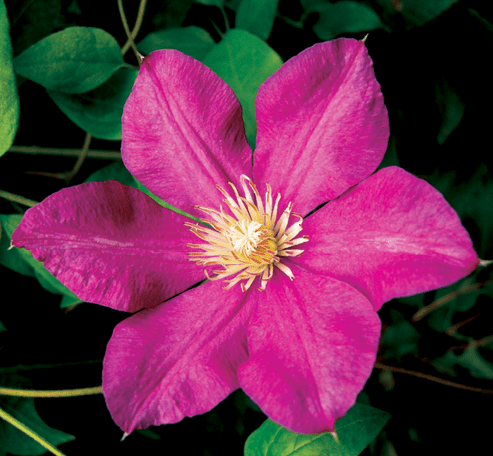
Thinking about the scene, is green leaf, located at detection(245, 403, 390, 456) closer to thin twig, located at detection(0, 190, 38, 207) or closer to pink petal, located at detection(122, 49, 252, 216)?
pink petal, located at detection(122, 49, 252, 216)

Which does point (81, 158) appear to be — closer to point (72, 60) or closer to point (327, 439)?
point (72, 60)

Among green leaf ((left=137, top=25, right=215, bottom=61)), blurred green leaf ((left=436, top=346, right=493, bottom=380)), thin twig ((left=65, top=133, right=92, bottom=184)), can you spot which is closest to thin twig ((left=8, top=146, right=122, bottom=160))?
thin twig ((left=65, top=133, right=92, bottom=184))

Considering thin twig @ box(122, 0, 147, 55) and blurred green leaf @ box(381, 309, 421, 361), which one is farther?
blurred green leaf @ box(381, 309, 421, 361)

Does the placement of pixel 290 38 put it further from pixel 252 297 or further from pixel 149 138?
pixel 252 297

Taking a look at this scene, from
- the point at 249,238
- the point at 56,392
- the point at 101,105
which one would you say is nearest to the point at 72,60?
the point at 101,105

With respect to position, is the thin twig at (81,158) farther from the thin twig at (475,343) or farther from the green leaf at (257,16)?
the thin twig at (475,343)

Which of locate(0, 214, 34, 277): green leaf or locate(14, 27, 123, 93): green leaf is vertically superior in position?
locate(14, 27, 123, 93): green leaf
